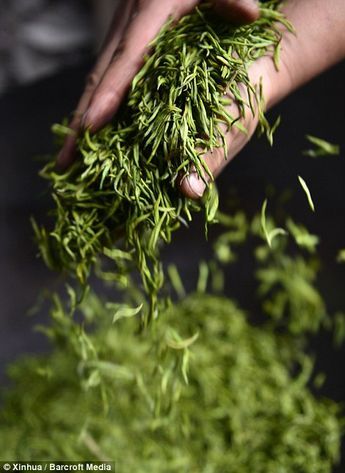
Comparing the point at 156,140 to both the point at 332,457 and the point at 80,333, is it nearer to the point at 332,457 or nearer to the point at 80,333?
the point at 80,333

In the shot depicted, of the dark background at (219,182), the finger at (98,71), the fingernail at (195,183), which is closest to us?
the fingernail at (195,183)

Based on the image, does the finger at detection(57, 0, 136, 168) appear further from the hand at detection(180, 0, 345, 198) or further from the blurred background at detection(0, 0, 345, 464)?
the blurred background at detection(0, 0, 345, 464)

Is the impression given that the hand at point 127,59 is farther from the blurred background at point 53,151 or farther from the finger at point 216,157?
the blurred background at point 53,151

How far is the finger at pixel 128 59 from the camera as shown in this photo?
27.2 inches

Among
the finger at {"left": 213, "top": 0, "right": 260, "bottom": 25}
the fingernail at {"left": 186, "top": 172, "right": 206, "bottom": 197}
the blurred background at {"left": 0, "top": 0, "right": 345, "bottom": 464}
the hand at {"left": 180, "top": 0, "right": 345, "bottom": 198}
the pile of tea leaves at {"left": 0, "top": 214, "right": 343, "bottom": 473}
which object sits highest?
the finger at {"left": 213, "top": 0, "right": 260, "bottom": 25}

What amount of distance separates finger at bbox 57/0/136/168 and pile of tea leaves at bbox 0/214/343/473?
12.7 inches

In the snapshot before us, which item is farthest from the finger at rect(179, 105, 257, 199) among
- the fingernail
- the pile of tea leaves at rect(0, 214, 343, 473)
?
the pile of tea leaves at rect(0, 214, 343, 473)

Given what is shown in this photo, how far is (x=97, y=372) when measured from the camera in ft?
2.65

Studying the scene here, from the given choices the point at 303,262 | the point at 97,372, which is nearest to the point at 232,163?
the point at 303,262

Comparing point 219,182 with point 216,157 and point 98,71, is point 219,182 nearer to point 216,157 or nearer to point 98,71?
point 98,71

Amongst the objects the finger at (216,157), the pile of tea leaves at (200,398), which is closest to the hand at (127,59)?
the finger at (216,157)

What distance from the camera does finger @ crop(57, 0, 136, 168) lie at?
2.45 ft

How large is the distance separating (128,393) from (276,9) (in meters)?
0.66

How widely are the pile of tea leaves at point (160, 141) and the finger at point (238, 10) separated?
0.02 metres
